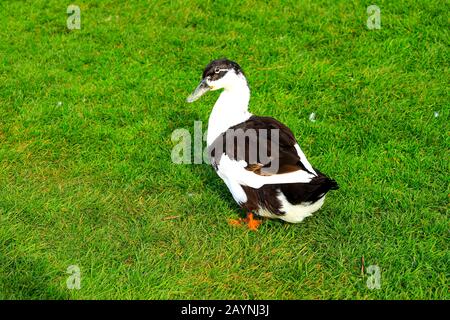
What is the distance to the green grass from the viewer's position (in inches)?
132

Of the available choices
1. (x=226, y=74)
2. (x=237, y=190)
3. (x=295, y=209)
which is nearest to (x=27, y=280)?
(x=237, y=190)

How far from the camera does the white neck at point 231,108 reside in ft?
12.2

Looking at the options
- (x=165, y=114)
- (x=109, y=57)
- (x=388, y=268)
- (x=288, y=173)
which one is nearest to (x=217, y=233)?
(x=288, y=173)

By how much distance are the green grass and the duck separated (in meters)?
0.32

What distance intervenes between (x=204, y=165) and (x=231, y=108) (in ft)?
2.38

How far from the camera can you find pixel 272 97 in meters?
5.04

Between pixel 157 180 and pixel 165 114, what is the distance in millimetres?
907

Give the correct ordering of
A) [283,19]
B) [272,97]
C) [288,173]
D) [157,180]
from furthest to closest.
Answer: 1. [283,19]
2. [272,97]
3. [157,180]
4. [288,173]

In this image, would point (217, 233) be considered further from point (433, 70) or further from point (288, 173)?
point (433, 70)

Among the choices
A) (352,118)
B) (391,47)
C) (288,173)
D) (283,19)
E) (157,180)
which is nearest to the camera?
(288,173)

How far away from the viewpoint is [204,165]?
4.28m

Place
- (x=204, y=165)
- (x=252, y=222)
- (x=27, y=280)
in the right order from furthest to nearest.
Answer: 1. (x=204, y=165)
2. (x=252, y=222)
3. (x=27, y=280)

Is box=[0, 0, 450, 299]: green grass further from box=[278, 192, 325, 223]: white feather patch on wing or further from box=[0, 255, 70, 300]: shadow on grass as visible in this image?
box=[278, 192, 325, 223]: white feather patch on wing

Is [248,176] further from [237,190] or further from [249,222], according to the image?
[249,222]
